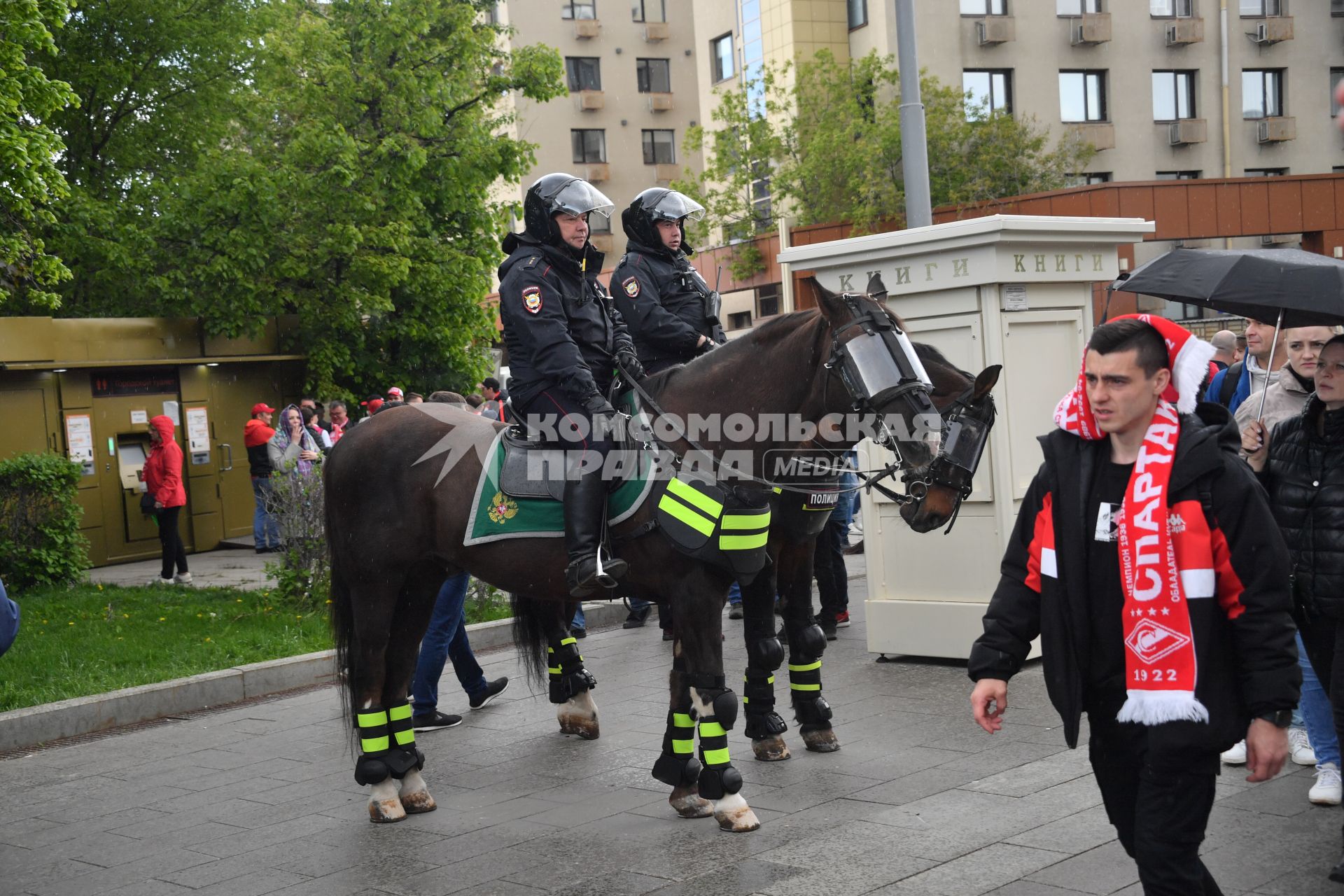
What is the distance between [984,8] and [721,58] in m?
10.5

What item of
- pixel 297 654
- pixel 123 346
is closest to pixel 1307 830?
pixel 297 654

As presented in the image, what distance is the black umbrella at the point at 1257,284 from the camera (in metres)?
5.07

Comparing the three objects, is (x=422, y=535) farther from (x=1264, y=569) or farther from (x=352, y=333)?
(x=352, y=333)

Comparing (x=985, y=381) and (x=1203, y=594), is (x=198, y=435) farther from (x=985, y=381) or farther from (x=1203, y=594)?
(x=1203, y=594)

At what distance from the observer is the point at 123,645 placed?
10.6 meters

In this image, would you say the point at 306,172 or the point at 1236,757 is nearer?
the point at 1236,757

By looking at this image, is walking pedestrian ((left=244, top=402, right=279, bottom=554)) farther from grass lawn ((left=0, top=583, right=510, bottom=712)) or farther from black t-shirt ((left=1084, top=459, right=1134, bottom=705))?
black t-shirt ((left=1084, top=459, right=1134, bottom=705))

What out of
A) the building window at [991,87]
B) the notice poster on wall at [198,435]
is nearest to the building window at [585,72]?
the building window at [991,87]

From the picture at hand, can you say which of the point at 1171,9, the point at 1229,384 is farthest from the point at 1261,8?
the point at 1229,384

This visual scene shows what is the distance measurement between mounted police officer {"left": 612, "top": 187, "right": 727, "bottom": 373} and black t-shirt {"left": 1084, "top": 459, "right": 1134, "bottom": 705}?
3796 millimetres

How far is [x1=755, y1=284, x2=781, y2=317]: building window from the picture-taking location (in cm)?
3800

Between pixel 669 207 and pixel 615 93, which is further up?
pixel 615 93

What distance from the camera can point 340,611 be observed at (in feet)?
22.7

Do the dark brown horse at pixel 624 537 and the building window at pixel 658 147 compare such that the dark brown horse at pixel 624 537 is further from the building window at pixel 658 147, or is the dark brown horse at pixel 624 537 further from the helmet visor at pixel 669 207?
the building window at pixel 658 147
